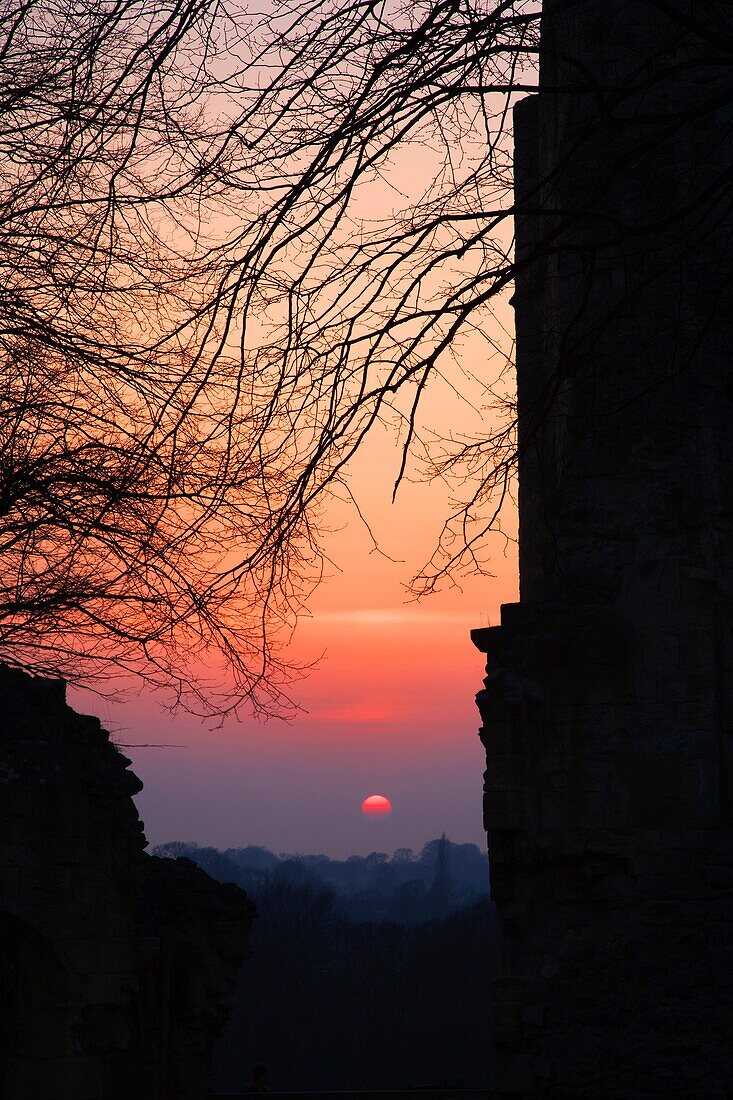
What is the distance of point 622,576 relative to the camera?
1215 centimetres

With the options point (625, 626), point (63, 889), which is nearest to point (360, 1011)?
point (63, 889)

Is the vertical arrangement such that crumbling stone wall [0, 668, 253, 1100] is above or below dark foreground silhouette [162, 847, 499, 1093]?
above

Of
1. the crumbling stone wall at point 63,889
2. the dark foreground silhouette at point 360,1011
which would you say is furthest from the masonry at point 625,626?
the dark foreground silhouette at point 360,1011

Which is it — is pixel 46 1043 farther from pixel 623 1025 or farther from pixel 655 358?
pixel 655 358

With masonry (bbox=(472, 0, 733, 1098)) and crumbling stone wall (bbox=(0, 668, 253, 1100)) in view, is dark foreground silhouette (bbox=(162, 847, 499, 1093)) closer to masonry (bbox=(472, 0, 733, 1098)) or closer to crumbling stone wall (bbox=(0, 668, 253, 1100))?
crumbling stone wall (bbox=(0, 668, 253, 1100))

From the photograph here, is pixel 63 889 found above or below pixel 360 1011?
above

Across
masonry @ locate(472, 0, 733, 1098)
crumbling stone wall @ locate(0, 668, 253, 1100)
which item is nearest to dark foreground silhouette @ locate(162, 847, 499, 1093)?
crumbling stone wall @ locate(0, 668, 253, 1100)

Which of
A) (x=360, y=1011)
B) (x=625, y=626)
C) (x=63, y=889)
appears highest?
(x=625, y=626)

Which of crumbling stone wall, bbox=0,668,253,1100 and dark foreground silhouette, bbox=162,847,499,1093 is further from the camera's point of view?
dark foreground silhouette, bbox=162,847,499,1093

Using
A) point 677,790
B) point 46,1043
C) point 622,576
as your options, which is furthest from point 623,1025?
point 46,1043

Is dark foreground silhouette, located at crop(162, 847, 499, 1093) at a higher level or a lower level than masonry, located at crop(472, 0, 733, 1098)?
lower

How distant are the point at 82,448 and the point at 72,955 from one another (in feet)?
16.5

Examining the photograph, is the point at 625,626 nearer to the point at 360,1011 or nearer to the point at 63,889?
the point at 63,889

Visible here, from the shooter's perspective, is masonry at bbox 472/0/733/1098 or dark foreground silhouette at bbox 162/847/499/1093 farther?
dark foreground silhouette at bbox 162/847/499/1093
